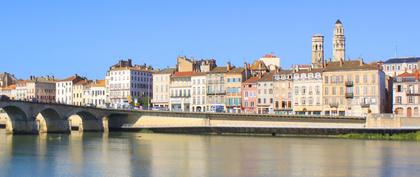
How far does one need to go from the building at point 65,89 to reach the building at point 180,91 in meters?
30.4

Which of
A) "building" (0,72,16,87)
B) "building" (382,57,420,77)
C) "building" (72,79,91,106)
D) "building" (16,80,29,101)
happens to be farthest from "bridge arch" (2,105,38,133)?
"building" (0,72,16,87)

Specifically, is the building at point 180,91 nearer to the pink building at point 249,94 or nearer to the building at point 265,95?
the pink building at point 249,94

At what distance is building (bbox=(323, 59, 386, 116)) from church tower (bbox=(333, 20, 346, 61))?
31.0 metres

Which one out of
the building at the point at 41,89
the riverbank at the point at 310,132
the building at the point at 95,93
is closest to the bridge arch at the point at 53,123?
the riverbank at the point at 310,132

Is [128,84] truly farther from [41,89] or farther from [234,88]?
[41,89]

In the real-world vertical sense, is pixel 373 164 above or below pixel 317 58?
below

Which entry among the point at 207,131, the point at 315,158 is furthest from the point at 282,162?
the point at 207,131

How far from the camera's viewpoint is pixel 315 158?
A: 46.9 meters

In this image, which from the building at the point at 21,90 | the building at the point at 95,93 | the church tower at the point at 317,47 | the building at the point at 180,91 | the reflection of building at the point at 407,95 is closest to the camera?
the reflection of building at the point at 407,95

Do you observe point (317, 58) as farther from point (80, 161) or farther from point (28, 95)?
point (80, 161)

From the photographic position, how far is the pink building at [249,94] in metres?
97.5

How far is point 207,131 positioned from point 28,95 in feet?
210

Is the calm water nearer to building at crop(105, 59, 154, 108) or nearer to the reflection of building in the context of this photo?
the reflection of building

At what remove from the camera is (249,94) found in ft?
321
